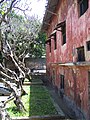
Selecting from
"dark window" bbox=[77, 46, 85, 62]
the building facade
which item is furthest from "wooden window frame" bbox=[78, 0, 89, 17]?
"dark window" bbox=[77, 46, 85, 62]

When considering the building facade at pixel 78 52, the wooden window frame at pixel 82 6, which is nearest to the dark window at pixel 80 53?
the building facade at pixel 78 52

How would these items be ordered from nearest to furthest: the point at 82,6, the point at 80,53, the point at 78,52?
the point at 82,6, the point at 80,53, the point at 78,52

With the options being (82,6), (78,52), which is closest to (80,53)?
(78,52)

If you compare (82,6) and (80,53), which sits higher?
(82,6)

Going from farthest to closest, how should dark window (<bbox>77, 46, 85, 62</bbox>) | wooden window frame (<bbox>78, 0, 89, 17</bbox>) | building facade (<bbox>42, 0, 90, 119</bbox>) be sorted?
dark window (<bbox>77, 46, 85, 62</bbox>) < wooden window frame (<bbox>78, 0, 89, 17</bbox>) < building facade (<bbox>42, 0, 90, 119</bbox>)

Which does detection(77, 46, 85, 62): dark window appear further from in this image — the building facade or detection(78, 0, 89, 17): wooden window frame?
detection(78, 0, 89, 17): wooden window frame

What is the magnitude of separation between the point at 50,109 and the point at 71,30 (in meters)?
3.94

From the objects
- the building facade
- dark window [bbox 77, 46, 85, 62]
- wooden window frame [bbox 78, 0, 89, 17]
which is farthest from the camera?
dark window [bbox 77, 46, 85, 62]

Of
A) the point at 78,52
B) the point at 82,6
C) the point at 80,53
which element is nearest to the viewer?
the point at 82,6

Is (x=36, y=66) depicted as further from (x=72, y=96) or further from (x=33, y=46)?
(x=72, y=96)

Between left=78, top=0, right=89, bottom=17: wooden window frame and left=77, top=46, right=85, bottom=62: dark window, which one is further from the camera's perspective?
left=77, top=46, right=85, bottom=62: dark window

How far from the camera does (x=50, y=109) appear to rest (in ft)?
38.1

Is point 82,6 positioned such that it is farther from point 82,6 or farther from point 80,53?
point 80,53

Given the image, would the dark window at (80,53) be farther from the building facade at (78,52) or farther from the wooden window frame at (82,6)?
the wooden window frame at (82,6)
